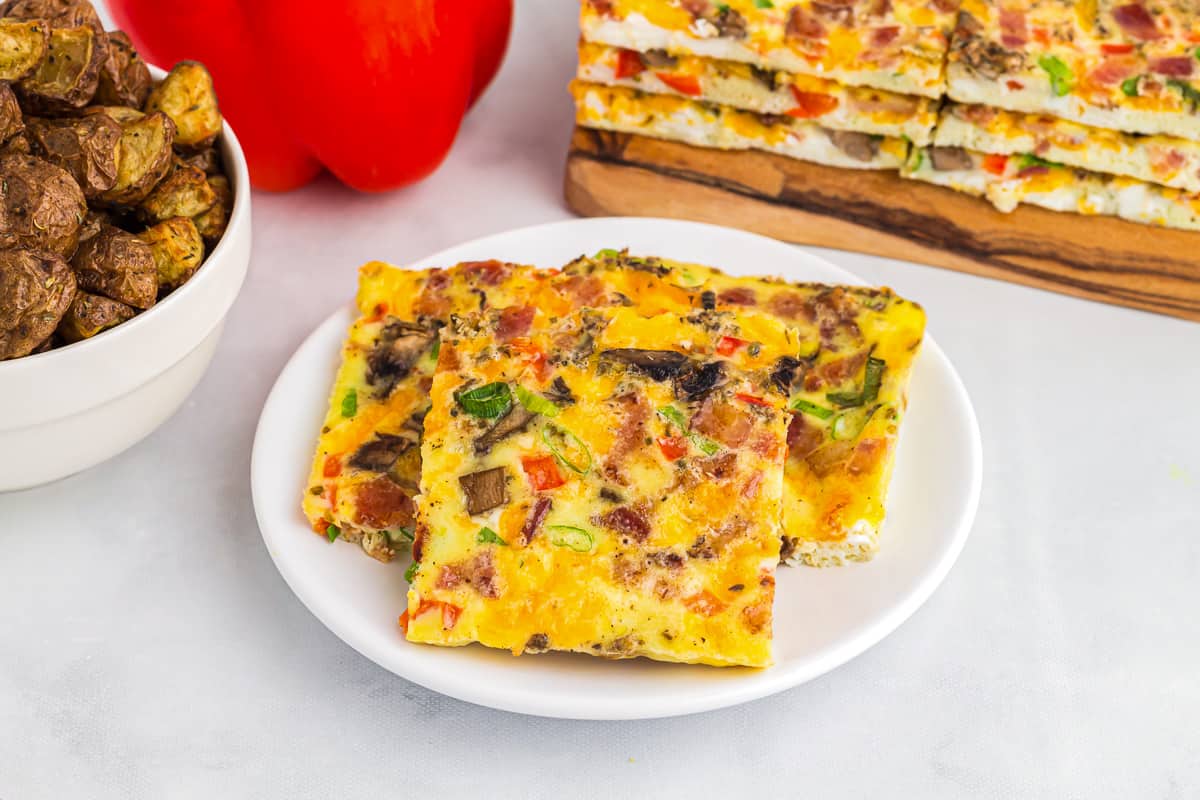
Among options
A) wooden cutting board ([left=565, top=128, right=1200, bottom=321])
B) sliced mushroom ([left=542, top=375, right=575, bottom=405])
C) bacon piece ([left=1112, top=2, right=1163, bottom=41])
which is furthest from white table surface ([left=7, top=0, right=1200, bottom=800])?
bacon piece ([left=1112, top=2, right=1163, bottom=41])

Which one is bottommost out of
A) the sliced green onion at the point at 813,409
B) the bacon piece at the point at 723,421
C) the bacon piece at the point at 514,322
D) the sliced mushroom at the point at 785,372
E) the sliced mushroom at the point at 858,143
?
the bacon piece at the point at 514,322

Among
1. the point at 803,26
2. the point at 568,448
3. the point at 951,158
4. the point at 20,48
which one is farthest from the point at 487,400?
the point at 951,158

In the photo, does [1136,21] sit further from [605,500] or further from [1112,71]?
[605,500]

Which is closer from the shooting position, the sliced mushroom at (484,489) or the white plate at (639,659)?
the white plate at (639,659)

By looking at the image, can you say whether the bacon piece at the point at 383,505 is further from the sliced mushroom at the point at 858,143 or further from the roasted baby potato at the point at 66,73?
the sliced mushroom at the point at 858,143

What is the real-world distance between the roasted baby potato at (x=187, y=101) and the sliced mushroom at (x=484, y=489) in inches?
35.2

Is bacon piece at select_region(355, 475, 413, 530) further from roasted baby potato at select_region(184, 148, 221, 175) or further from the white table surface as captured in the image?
roasted baby potato at select_region(184, 148, 221, 175)

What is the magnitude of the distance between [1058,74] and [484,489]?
1635mm

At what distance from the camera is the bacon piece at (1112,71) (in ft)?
9.03

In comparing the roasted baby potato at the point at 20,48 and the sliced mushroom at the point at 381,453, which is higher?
the roasted baby potato at the point at 20,48

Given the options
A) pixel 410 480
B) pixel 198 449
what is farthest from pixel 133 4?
pixel 410 480

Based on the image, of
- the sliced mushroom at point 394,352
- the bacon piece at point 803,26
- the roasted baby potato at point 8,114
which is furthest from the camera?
the bacon piece at point 803,26

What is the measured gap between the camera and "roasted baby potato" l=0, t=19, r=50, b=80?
2166mm

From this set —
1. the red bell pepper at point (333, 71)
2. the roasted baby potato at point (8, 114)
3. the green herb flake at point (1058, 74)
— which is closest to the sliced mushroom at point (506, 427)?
the roasted baby potato at point (8, 114)
